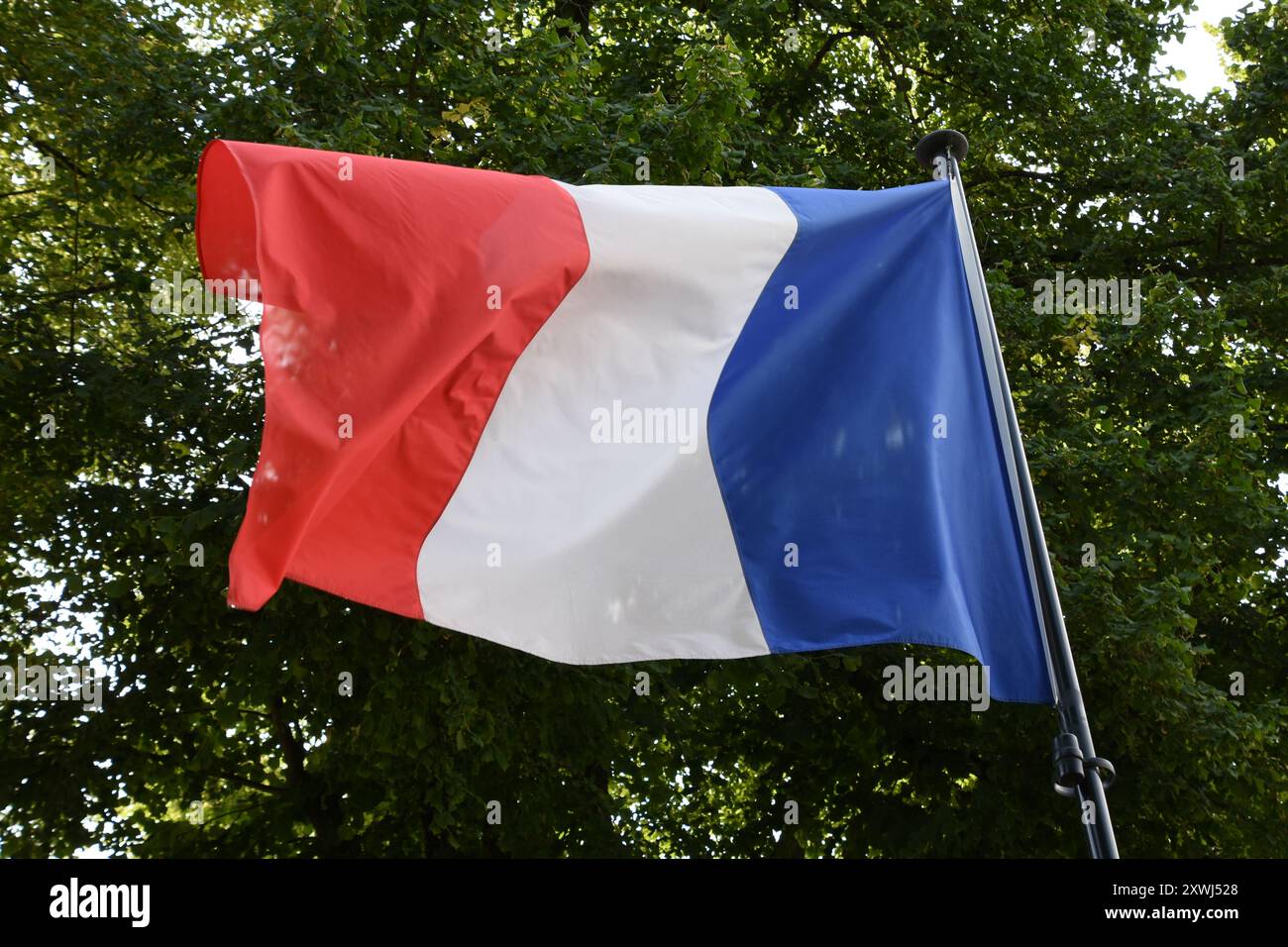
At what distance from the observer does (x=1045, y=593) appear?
175 inches

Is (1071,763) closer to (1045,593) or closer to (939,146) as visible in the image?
(1045,593)

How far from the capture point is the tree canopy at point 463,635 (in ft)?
29.9

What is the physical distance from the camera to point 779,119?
12992 mm

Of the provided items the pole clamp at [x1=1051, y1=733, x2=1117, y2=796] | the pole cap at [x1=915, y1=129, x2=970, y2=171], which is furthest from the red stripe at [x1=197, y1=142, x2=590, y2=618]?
the pole clamp at [x1=1051, y1=733, x2=1117, y2=796]

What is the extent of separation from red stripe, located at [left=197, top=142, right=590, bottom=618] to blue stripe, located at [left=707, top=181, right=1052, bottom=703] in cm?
88

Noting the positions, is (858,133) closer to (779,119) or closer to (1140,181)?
(779,119)

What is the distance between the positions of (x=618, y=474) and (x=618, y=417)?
0.87 feet

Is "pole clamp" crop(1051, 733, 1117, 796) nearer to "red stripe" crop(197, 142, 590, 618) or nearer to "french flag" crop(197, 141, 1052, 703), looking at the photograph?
"french flag" crop(197, 141, 1052, 703)

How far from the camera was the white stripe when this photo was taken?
4488 mm

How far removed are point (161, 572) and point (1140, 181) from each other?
28.9ft

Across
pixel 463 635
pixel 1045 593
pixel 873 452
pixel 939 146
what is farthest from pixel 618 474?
pixel 463 635

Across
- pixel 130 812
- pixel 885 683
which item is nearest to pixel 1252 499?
pixel 885 683

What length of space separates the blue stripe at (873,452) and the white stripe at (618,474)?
0.11 metres

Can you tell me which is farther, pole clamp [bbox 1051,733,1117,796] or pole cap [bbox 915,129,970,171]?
pole cap [bbox 915,129,970,171]
